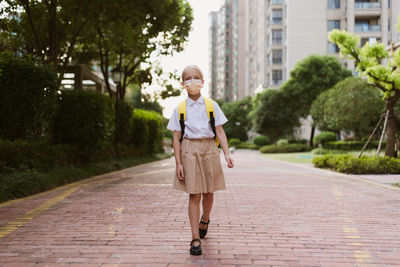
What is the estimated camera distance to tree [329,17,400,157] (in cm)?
1375

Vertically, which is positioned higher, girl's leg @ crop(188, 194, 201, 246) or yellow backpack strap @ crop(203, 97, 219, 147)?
yellow backpack strap @ crop(203, 97, 219, 147)

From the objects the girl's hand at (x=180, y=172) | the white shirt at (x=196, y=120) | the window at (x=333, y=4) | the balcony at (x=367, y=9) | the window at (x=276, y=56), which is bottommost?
the girl's hand at (x=180, y=172)

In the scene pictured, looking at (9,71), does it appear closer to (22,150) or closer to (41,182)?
(22,150)

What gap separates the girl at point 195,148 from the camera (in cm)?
387

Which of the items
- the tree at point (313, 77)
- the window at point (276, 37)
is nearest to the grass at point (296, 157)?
the tree at point (313, 77)

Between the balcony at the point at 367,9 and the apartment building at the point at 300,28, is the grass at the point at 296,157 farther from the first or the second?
the balcony at the point at 367,9

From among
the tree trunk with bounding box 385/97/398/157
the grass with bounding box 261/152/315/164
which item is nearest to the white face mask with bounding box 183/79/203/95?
the tree trunk with bounding box 385/97/398/157

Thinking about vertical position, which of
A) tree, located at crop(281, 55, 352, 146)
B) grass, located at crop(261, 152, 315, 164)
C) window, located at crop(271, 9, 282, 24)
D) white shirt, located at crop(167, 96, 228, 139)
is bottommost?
grass, located at crop(261, 152, 315, 164)

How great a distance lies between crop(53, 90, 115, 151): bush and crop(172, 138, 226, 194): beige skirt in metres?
9.15

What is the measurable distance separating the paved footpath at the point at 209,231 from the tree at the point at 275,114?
3641 cm

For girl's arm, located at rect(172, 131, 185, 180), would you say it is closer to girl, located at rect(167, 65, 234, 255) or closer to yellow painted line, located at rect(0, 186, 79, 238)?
girl, located at rect(167, 65, 234, 255)

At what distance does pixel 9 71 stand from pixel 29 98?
0.82 m

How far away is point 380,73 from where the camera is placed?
13.8 metres

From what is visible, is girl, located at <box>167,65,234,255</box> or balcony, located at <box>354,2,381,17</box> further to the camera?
balcony, located at <box>354,2,381,17</box>
